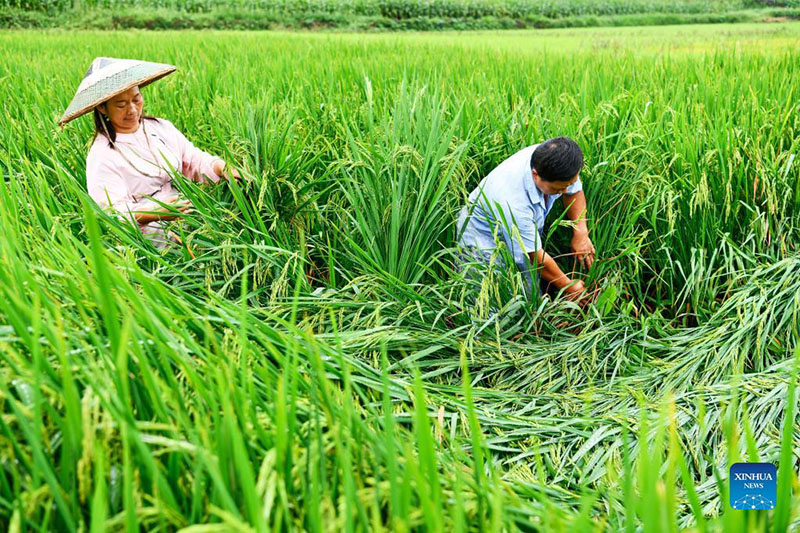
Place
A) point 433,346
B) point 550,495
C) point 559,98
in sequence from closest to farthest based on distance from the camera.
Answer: point 550,495
point 433,346
point 559,98

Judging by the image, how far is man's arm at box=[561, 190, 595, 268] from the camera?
7.42 feet

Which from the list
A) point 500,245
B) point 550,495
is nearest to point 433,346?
point 500,245

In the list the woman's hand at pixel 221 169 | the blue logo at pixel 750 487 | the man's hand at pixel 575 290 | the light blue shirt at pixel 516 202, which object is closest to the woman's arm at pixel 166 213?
the woman's hand at pixel 221 169

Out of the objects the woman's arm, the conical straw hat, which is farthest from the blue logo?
the conical straw hat

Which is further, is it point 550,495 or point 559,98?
point 559,98

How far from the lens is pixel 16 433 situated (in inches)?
30.7

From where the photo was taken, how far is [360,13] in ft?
65.3

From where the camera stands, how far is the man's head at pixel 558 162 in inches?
82.4

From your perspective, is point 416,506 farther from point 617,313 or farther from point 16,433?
point 617,313

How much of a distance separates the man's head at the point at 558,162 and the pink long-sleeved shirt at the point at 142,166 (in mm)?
1216

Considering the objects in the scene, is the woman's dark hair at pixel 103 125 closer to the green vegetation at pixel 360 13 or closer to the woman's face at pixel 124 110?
the woman's face at pixel 124 110

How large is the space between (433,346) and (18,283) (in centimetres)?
120

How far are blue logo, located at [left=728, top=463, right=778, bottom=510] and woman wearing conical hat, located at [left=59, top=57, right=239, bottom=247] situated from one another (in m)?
1.76

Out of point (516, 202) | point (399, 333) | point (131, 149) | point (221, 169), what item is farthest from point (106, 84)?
point (516, 202)
